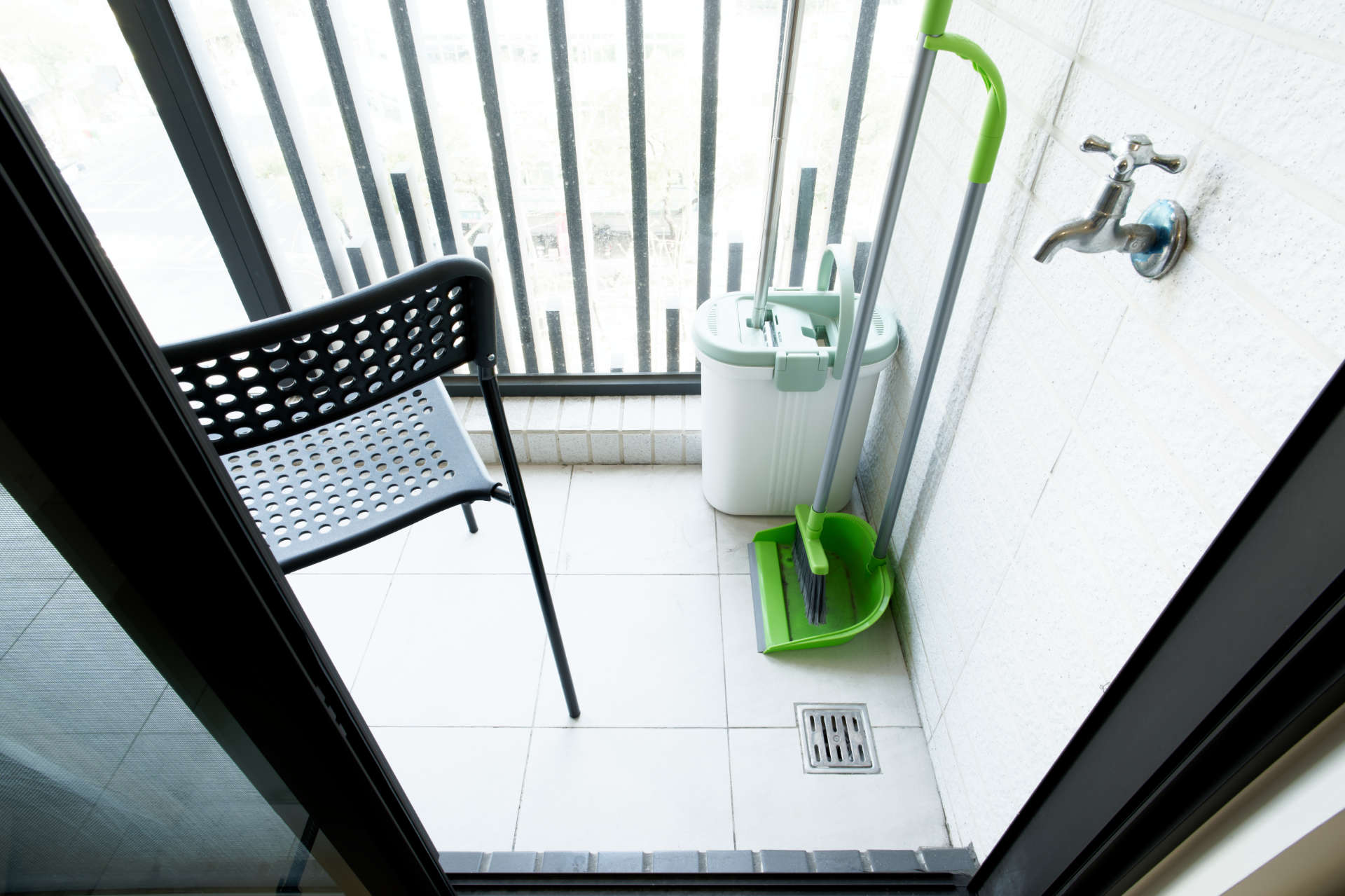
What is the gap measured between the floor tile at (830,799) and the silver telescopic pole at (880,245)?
0.47 metres

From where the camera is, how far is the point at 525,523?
3.59ft

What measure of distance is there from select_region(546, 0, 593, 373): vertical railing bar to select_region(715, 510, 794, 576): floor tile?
559 millimetres

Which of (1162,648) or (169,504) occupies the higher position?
(169,504)

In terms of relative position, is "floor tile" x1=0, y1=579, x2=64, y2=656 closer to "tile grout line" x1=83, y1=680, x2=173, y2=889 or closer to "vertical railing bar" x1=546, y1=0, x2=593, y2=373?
"tile grout line" x1=83, y1=680, x2=173, y2=889

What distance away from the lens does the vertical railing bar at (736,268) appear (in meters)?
1.70

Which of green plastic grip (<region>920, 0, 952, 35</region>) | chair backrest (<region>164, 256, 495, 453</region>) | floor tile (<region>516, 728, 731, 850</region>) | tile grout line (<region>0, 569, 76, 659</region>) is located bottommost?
floor tile (<region>516, 728, 731, 850</region>)

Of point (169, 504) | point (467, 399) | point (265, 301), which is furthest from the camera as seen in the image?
point (467, 399)

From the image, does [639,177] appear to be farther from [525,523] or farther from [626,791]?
[626,791]

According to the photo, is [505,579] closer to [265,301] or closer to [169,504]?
[265,301]

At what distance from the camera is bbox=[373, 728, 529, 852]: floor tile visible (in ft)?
4.05

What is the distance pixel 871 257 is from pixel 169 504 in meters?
0.97

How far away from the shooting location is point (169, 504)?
505 millimetres

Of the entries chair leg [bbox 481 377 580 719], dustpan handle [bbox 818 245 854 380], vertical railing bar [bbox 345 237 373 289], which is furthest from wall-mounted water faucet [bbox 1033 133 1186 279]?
vertical railing bar [bbox 345 237 373 289]

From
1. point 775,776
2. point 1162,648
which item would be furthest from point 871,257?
point 775,776
